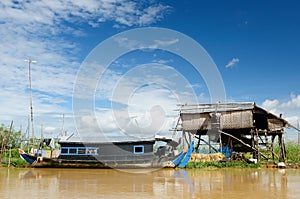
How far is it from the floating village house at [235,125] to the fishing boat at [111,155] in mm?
3614

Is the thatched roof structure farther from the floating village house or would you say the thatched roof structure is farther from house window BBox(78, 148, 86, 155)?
house window BBox(78, 148, 86, 155)

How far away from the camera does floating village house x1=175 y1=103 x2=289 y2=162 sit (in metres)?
22.2

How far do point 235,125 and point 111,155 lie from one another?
961 centimetres

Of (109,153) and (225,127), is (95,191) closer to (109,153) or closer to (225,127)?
(109,153)

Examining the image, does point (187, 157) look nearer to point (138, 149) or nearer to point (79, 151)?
point (138, 149)

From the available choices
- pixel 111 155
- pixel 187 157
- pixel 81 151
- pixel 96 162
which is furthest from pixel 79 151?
pixel 187 157

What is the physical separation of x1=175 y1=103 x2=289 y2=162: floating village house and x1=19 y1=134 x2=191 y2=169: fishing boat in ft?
11.9

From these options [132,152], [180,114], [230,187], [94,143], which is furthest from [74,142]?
[230,187]

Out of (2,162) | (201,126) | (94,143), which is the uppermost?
(201,126)

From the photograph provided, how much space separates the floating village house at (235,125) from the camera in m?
22.2

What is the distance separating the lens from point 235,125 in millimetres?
22516

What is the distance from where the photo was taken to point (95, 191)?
9.75m

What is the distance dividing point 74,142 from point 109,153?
268 centimetres

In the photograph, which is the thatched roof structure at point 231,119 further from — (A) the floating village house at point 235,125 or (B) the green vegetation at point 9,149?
(B) the green vegetation at point 9,149
